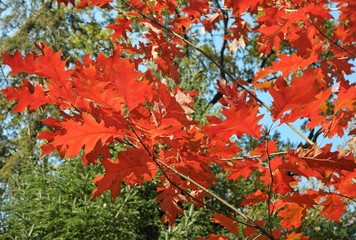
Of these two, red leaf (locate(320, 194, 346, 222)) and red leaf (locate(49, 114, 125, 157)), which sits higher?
red leaf (locate(320, 194, 346, 222))

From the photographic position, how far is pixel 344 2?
2.65 meters

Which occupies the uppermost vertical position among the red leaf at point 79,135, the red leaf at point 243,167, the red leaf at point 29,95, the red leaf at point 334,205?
the red leaf at point 29,95

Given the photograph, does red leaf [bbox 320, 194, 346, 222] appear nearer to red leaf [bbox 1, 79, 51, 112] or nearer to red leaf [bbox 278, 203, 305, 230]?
red leaf [bbox 278, 203, 305, 230]

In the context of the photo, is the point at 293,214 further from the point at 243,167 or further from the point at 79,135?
the point at 79,135

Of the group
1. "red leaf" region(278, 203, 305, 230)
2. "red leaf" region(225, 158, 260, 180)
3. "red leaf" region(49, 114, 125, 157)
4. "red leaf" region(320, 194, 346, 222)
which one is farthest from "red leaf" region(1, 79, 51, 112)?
"red leaf" region(320, 194, 346, 222)

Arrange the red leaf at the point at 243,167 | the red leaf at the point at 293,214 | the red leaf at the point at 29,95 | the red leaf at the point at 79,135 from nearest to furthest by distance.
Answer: the red leaf at the point at 79,135, the red leaf at the point at 29,95, the red leaf at the point at 243,167, the red leaf at the point at 293,214

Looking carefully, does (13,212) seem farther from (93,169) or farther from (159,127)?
(159,127)

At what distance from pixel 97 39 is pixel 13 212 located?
23.9 ft

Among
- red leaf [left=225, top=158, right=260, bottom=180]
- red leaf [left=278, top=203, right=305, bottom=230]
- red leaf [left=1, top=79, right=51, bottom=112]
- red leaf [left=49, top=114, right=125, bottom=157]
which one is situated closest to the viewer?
red leaf [left=49, top=114, right=125, bottom=157]

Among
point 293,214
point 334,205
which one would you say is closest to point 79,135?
point 293,214

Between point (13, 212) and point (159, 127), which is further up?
point (13, 212)

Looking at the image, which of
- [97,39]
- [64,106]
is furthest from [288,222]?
[97,39]

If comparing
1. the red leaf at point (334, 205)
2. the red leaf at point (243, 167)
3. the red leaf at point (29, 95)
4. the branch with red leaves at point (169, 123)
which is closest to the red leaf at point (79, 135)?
the branch with red leaves at point (169, 123)

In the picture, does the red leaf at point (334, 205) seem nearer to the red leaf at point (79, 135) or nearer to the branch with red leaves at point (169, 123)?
the branch with red leaves at point (169, 123)
